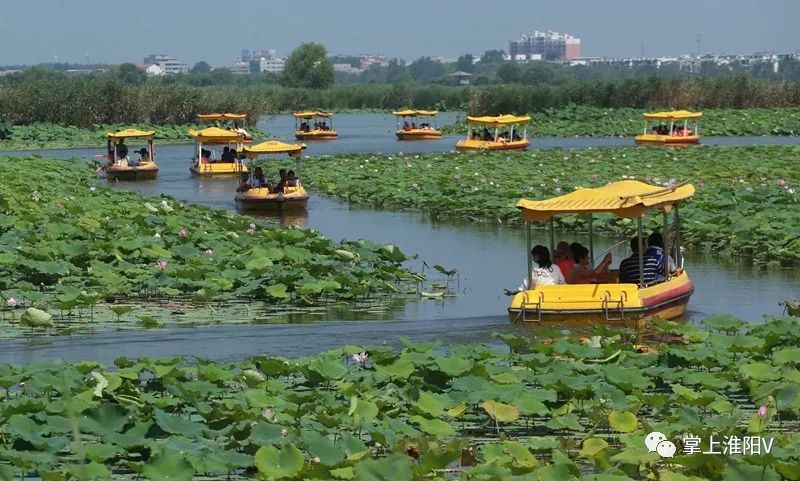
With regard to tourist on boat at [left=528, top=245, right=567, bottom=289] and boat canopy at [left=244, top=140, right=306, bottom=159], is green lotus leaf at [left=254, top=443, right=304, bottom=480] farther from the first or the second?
boat canopy at [left=244, top=140, right=306, bottom=159]

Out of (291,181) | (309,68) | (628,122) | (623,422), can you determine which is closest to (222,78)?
(309,68)

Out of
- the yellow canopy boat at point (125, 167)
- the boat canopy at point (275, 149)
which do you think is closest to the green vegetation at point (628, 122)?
the yellow canopy boat at point (125, 167)

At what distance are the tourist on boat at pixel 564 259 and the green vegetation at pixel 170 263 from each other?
2152 mm

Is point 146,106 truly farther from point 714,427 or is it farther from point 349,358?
point 714,427

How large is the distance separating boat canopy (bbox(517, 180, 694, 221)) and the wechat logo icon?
6.37 metres

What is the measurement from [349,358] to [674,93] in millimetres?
57985

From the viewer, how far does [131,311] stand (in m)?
14.5

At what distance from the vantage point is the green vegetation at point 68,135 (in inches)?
2116

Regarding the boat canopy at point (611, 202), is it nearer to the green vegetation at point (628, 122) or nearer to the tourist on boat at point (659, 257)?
the tourist on boat at point (659, 257)

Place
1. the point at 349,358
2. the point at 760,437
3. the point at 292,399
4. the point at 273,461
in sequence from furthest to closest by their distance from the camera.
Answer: the point at 349,358
the point at 292,399
the point at 760,437
the point at 273,461

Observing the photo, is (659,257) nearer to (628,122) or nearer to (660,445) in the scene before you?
(660,445)

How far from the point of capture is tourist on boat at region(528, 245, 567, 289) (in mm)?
14461

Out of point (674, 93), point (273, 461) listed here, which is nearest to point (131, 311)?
point (273, 461)

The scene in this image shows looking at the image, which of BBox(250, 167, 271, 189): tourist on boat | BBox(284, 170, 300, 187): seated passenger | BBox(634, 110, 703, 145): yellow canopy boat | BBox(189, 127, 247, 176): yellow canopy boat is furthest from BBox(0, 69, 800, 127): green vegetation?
BBox(284, 170, 300, 187): seated passenger
